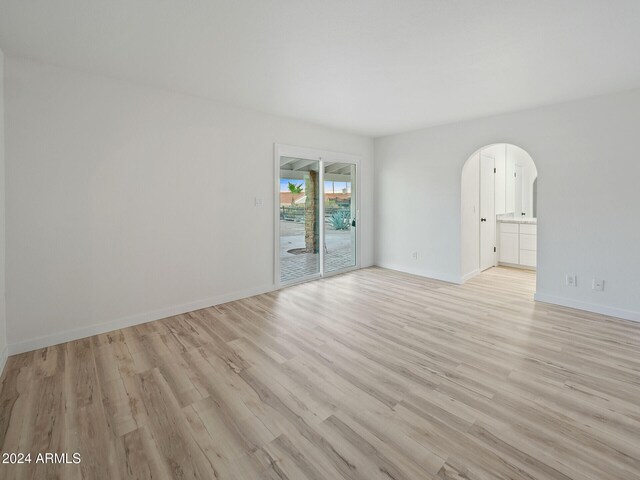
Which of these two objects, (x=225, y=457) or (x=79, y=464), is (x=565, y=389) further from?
(x=79, y=464)

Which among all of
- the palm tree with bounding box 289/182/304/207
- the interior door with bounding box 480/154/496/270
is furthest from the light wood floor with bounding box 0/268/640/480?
the interior door with bounding box 480/154/496/270

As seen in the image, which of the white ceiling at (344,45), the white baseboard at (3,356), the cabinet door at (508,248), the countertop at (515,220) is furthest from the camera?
the cabinet door at (508,248)

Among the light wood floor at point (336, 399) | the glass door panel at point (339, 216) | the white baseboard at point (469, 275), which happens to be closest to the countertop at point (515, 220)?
the white baseboard at point (469, 275)

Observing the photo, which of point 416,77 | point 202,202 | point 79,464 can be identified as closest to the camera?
point 79,464

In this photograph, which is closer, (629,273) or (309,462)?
(309,462)

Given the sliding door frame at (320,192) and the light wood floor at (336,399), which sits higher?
the sliding door frame at (320,192)

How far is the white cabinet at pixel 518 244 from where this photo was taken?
5754mm

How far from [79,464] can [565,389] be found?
296 centimetres

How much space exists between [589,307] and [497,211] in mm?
2853

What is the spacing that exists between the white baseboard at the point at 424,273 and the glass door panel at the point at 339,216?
683 mm

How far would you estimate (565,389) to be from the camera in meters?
2.14

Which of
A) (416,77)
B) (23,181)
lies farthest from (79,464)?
(416,77)

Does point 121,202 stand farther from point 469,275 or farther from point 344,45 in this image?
point 469,275

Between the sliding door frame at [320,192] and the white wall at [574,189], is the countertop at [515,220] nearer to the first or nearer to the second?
the white wall at [574,189]
